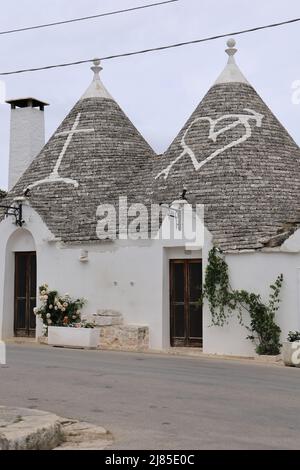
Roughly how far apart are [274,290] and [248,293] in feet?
2.11

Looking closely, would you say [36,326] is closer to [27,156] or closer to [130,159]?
[130,159]

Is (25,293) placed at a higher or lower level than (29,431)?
higher

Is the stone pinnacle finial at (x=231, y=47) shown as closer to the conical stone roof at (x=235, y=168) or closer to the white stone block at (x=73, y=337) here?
the conical stone roof at (x=235, y=168)

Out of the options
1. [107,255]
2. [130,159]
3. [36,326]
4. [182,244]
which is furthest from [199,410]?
[130,159]

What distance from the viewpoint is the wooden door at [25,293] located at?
70.0ft

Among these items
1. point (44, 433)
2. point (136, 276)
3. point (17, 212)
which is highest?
point (17, 212)

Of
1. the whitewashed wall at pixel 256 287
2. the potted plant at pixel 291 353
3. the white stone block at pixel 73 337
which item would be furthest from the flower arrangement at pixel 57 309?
the potted plant at pixel 291 353

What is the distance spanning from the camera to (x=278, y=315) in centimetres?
1700

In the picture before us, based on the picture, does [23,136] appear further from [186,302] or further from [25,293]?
[186,302]

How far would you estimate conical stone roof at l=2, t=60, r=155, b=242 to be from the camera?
21125 mm

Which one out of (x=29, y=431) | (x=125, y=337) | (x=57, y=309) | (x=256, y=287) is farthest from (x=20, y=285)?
(x=29, y=431)

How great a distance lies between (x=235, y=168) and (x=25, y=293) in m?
7.43

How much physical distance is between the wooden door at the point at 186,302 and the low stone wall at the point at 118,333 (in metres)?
0.86

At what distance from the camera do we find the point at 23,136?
88.0ft
